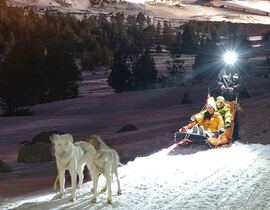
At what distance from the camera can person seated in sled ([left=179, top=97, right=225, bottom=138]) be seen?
1333cm

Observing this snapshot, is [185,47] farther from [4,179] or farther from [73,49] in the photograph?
[4,179]

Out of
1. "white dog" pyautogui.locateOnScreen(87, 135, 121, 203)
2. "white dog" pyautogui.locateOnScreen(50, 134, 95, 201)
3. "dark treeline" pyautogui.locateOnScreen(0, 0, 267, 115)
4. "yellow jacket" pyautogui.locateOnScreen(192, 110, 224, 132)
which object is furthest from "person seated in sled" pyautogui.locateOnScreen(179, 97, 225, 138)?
"dark treeline" pyautogui.locateOnScreen(0, 0, 267, 115)

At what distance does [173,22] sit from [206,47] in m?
10.1

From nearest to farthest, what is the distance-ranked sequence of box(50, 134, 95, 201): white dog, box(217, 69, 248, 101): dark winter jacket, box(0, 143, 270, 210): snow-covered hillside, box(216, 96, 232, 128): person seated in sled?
box(50, 134, 95, 201): white dog
box(0, 143, 270, 210): snow-covered hillside
box(216, 96, 232, 128): person seated in sled
box(217, 69, 248, 101): dark winter jacket

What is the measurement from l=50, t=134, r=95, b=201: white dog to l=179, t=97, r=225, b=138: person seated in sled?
600 cm

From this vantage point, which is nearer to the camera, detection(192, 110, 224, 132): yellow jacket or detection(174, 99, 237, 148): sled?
detection(174, 99, 237, 148): sled

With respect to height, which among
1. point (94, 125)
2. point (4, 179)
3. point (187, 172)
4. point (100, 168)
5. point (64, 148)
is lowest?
point (94, 125)

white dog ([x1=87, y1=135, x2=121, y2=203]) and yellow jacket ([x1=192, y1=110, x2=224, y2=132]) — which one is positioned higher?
white dog ([x1=87, y1=135, x2=121, y2=203])

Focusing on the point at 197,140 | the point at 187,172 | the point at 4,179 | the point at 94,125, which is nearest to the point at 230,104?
the point at 197,140

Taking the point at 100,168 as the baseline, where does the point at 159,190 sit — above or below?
below

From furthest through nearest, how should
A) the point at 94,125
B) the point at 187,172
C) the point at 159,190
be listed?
the point at 94,125
the point at 187,172
the point at 159,190

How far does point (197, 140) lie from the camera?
13.1 meters

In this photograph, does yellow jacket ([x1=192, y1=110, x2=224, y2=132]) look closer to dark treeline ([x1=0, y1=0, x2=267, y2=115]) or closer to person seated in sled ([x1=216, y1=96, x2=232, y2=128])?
person seated in sled ([x1=216, y1=96, x2=232, y2=128])

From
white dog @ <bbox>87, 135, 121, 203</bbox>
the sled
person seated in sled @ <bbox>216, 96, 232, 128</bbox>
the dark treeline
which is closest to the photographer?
white dog @ <bbox>87, 135, 121, 203</bbox>
